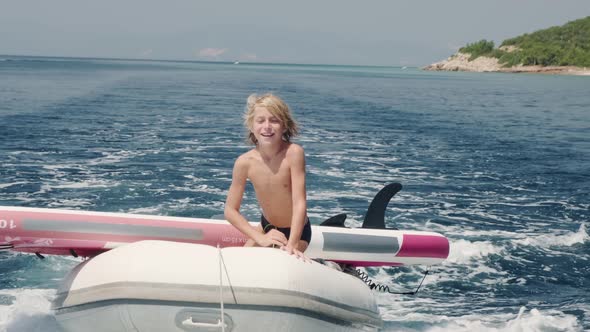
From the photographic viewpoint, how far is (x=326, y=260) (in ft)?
17.7

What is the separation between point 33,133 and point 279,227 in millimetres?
12899

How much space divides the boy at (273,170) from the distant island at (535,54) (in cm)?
9551

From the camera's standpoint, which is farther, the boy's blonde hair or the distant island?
the distant island

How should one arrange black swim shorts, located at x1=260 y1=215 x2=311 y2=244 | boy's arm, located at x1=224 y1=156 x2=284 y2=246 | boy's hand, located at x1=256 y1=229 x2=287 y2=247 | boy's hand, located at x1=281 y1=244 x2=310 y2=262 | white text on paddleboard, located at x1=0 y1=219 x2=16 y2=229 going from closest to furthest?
boy's hand, located at x1=281 y1=244 x2=310 y2=262 < boy's hand, located at x1=256 y1=229 x2=287 y2=247 < boy's arm, located at x1=224 y1=156 x2=284 y2=246 < black swim shorts, located at x1=260 y1=215 x2=311 y2=244 < white text on paddleboard, located at x1=0 y1=219 x2=16 y2=229

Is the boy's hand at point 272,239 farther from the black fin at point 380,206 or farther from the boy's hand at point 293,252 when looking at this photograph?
the black fin at point 380,206

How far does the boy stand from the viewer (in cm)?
396

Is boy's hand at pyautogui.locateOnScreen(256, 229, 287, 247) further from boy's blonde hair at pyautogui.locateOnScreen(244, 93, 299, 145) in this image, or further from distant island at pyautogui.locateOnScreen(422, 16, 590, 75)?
distant island at pyautogui.locateOnScreen(422, 16, 590, 75)

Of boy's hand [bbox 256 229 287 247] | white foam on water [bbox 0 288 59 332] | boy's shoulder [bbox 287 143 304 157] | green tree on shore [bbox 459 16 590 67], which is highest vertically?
green tree on shore [bbox 459 16 590 67]

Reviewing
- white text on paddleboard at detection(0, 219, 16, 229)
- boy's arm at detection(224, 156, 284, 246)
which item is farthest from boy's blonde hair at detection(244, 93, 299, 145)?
white text on paddleboard at detection(0, 219, 16, 229)

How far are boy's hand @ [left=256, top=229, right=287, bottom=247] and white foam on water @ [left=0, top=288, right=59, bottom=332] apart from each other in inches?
82.3

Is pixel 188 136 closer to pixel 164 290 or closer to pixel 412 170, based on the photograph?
pixel 412 170

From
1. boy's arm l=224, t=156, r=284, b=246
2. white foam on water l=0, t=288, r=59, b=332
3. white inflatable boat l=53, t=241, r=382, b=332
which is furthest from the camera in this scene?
white foam on water l=0, t=288, r=59, b=332

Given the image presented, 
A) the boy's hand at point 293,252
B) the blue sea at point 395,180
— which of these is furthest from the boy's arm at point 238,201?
the blue sea at point 395,180

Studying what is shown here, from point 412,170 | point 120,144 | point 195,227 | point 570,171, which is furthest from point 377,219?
point 120,144
